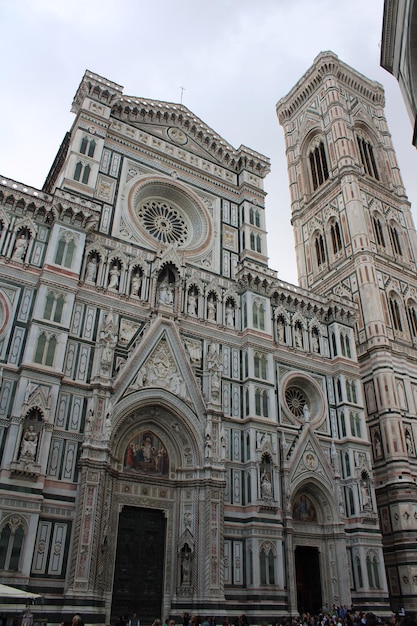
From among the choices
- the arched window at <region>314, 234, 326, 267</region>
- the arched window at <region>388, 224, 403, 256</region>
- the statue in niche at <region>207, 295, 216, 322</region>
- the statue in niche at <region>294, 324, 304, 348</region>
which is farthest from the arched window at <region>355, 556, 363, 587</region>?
the arched window at <region>388, 224, 403, 256</region>

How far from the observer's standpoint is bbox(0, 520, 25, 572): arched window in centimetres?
1474

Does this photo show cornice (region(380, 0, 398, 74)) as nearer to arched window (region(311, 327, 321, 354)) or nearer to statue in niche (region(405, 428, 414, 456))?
arched window (region(311, 327, 321, 354))

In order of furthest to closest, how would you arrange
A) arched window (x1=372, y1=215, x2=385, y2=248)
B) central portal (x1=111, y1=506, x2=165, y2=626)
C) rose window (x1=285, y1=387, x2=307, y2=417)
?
arched window (x1=372, y1=215, x2=385, y2=248) → rose window (x1=285, y1=387, x2=307, y2=417) → central portal (x1=111, y1=506, x2=165, y2=626)

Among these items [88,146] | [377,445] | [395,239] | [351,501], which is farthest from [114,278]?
[395,239]

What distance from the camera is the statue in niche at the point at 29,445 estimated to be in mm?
16016

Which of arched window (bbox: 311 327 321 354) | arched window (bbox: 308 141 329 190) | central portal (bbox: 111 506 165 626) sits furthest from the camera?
arched window (bbox: 308 141 329 190)

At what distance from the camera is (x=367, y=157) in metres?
39.3

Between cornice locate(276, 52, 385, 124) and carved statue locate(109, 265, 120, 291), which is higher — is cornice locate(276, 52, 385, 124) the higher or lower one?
the higher one

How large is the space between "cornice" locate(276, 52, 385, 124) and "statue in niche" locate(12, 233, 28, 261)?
103 feet

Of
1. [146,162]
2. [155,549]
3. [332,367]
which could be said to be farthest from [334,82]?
[155,549]

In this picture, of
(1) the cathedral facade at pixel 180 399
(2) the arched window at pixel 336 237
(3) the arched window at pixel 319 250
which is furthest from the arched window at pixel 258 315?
(3) the arched window at pixel 319 250

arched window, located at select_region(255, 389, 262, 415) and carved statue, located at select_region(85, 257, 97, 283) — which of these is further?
arched window, located at select_region(255, 389, 262, 415)

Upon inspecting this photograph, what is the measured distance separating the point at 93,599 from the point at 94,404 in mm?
5815

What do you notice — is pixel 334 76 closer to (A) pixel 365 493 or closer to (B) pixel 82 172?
(B) pixel 82 172
